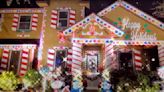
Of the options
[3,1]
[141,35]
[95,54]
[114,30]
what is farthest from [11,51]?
[141,35]

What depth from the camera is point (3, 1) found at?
19.7 metres

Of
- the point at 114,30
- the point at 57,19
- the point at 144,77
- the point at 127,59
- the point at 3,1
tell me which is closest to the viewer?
the point at 144,77

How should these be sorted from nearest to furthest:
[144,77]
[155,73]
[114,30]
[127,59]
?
[144,77] → [155,73] → [114,30] → [127,59]

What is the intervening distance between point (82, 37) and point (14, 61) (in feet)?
20.6

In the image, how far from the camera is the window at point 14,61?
17578 millimetres

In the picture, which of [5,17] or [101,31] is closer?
[101,31]

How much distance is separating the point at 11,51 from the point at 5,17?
3.27 metres

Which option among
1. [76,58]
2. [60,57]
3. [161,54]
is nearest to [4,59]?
[60,57]

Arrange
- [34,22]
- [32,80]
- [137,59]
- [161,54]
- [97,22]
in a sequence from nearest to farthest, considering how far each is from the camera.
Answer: [32,80]
[97,22]
[161,54]
[137,59]
[34,22]

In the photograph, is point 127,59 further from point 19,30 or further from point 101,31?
point 19,30

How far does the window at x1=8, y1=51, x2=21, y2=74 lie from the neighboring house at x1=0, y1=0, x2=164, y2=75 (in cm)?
8

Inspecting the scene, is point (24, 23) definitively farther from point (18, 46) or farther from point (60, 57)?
point (60, 57)

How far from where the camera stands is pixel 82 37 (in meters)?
14.9

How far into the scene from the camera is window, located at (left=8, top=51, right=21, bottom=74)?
17.6 meters
